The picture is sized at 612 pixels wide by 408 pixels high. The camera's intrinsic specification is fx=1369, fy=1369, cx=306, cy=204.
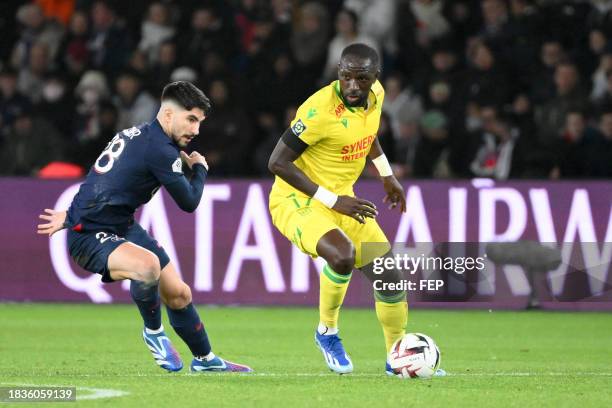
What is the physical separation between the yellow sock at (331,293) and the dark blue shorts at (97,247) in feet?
3.63

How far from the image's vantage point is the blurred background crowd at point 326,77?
15.9m

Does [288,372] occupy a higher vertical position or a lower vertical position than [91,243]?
lower

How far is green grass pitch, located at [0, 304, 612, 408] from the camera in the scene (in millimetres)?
7809

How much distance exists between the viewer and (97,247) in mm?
8703

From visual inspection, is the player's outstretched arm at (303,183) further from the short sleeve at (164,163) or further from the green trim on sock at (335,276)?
the short sleeve at (164,163)

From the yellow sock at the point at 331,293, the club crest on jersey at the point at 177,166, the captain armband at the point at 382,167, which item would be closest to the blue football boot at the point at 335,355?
the yellow sock at the point at 331,293

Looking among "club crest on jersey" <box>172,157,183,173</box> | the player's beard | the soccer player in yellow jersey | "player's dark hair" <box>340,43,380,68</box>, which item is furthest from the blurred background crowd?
"club crest on jersey" <box>172,157,183,173</box>

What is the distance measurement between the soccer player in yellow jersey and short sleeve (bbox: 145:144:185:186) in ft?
2.74

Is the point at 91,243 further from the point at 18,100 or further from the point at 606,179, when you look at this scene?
the point at 18,100

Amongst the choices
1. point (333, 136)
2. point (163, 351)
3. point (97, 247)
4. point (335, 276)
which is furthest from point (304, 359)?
point (97, 247)

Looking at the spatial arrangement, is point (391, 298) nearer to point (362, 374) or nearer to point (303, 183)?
point (362, 374)

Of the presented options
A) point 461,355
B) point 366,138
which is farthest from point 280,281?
point 366,138

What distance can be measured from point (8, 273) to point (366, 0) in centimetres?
618

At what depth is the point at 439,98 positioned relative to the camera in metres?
16.5
